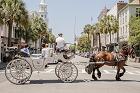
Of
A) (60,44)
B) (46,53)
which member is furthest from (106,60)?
(46,53)

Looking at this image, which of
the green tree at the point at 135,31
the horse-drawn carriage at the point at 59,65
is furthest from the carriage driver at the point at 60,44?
the green tree at the point at 135,31

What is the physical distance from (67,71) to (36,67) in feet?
4.54

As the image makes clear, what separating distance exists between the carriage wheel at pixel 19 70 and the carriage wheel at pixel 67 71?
1461 mm

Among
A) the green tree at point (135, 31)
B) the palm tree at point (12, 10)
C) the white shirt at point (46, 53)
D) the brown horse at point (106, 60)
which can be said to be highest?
the palm tree at point (12, 10)

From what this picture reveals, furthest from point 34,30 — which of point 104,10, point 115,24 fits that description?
point 104,10

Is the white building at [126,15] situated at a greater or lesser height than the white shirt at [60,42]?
greater

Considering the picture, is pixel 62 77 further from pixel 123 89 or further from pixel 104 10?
pixel 104 10

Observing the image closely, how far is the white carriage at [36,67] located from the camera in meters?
18.1

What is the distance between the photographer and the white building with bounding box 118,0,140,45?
87312 millimetres

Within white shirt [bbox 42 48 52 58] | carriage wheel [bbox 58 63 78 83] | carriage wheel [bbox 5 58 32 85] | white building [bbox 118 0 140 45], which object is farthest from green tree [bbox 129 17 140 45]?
carriage wheel [bbox 5 58 32 85]

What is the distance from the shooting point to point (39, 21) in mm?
106625

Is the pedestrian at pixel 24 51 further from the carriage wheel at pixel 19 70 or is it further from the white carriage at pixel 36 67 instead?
the carriage wheel at pixel 19 70

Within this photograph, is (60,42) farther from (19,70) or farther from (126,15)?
(126,15)

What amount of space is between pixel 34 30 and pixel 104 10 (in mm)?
43750
